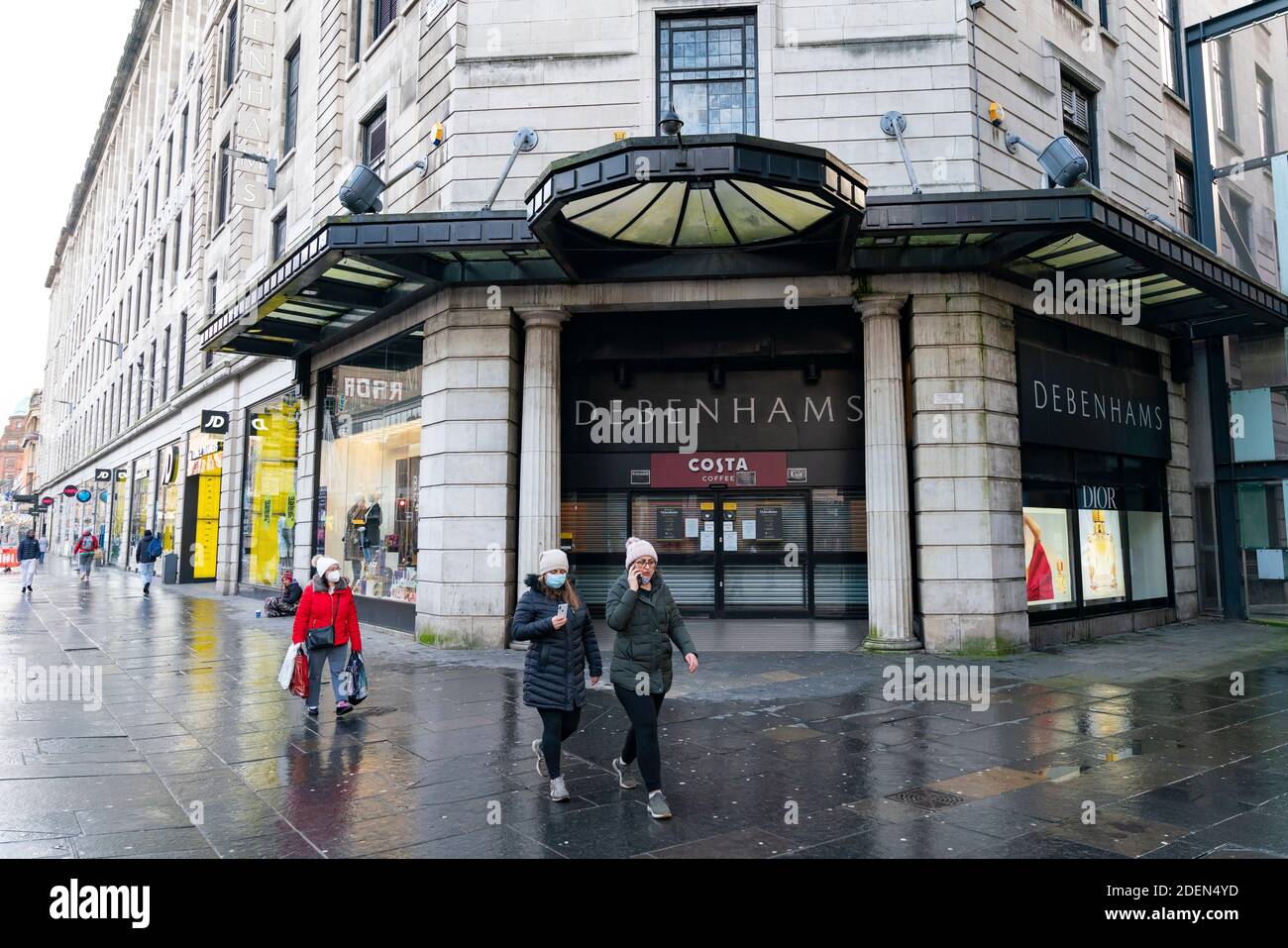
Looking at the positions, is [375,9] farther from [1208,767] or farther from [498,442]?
[1208,767]

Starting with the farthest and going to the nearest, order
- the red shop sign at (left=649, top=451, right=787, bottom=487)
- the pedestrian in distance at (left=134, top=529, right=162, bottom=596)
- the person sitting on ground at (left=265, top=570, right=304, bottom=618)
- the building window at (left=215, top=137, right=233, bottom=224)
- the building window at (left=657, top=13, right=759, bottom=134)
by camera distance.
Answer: the building window at (left=215, top=137, right=233, bottom=224) → the pedestrian in distance at (left=134, top=529, right=162, bottom=596) → the person sitting on ground at (left=265, top=570, right=304, bottom=618) → the red shop sign at (left=649, top=451, right=787, bottom=487) → the building window at (left=657, top=13, right=759, bottom=134)

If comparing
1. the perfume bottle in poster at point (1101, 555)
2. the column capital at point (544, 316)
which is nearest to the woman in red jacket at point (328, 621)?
the column capital at point (544, 316)

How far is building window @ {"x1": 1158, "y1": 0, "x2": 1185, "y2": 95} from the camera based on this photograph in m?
17.3

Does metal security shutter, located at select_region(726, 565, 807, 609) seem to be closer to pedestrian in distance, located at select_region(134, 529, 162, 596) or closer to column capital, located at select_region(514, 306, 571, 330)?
column capital, located at select_region(514, 306, 571, 330)

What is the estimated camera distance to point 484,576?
40.4 feet

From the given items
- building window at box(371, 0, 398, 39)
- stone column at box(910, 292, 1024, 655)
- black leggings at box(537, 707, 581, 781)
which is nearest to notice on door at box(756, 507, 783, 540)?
stone column at box(910, 292, 1024, 655)

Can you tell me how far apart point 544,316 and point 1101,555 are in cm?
1045

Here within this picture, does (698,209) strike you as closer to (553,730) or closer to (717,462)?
(717,462)

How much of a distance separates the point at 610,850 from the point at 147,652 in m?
10.2

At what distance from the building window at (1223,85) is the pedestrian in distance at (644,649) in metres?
18.9

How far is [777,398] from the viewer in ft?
45.0

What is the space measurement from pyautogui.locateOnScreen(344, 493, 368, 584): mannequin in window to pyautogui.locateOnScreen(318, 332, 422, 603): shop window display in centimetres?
2

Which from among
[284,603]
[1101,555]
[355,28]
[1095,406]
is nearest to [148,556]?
[284,603]
